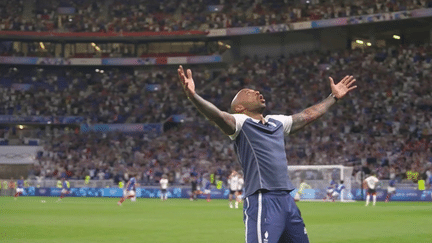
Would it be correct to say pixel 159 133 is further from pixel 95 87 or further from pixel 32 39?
pixel 32 39

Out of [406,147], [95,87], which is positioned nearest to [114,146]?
[95,87]

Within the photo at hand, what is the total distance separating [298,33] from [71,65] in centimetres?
2475

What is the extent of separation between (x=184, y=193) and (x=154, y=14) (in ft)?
87.3

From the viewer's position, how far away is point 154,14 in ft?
245

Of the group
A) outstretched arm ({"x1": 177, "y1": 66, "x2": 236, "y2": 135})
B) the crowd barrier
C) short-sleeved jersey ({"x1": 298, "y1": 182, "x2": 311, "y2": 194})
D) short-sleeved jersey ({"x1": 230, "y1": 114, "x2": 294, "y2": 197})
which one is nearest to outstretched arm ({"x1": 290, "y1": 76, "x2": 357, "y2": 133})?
short-sleeved jersey ({"x1": 230, "y1": 114, "x2": 294, "y2": 197})

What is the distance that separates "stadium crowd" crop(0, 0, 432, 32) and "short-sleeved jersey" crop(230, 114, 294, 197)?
57.4 m

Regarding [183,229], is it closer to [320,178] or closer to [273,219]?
[273,219]

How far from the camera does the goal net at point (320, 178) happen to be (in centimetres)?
4631

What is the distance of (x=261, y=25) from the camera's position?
6688 centimetres

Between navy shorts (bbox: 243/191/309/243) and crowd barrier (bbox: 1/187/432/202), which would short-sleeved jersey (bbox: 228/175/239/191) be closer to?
crowd barrier (bbox: 1/187/432/202)

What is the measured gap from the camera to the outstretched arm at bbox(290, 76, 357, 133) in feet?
24.1

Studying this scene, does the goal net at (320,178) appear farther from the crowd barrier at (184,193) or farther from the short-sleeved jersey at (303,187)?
the short-sleeved jersey at (303,187)

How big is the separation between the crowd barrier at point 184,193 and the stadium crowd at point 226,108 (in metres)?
1.55

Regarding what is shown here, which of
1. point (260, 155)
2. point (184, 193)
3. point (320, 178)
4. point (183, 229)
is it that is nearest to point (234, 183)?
point (320, 178)
